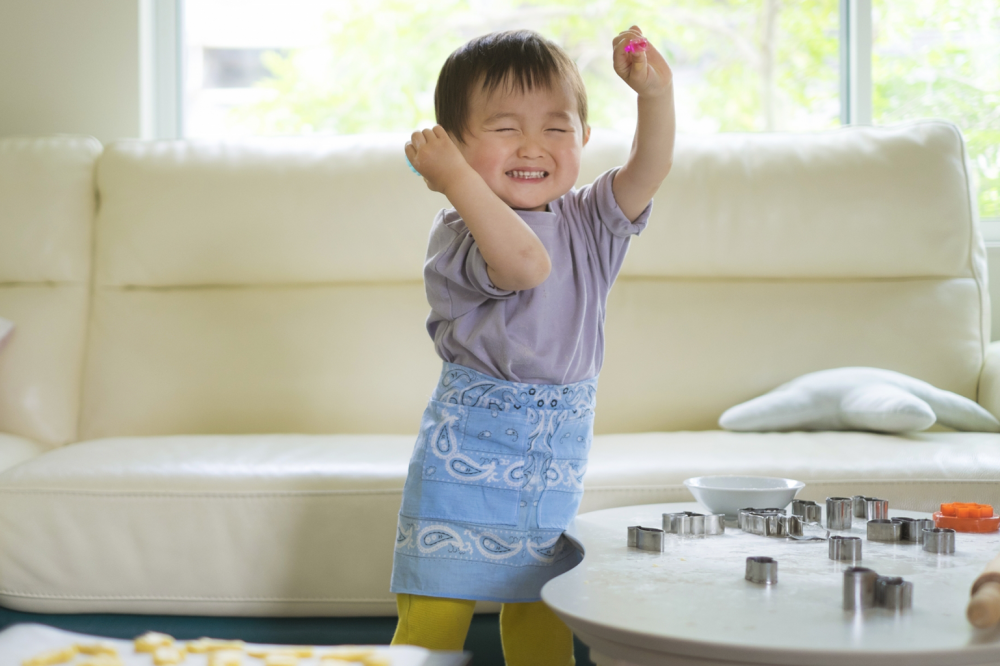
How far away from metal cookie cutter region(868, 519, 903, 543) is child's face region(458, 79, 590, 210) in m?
0.52

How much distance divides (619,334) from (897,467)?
0.72m

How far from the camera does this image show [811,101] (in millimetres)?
2617

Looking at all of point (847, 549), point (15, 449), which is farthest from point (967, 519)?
point (15, 449)

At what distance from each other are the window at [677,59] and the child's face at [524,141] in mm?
1642

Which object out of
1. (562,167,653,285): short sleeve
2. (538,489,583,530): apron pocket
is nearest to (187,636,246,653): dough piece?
(538,489,583,530): apron pocket

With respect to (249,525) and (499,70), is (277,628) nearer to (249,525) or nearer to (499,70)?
(249,525)

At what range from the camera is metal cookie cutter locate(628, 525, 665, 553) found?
89cm

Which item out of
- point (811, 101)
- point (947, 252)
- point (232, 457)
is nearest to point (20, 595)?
point (232, 457)

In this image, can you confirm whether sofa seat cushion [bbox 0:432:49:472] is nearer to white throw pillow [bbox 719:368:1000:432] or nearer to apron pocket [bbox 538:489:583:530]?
apron pocket [bbox 538:489:583:530]

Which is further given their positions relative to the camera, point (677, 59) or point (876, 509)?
point (677, 59)

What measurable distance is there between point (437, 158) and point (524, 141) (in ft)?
0.44

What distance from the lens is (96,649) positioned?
694 millimetres

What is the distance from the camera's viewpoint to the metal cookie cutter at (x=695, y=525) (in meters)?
0.97

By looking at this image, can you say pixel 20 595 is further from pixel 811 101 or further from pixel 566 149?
pixel 811 101
